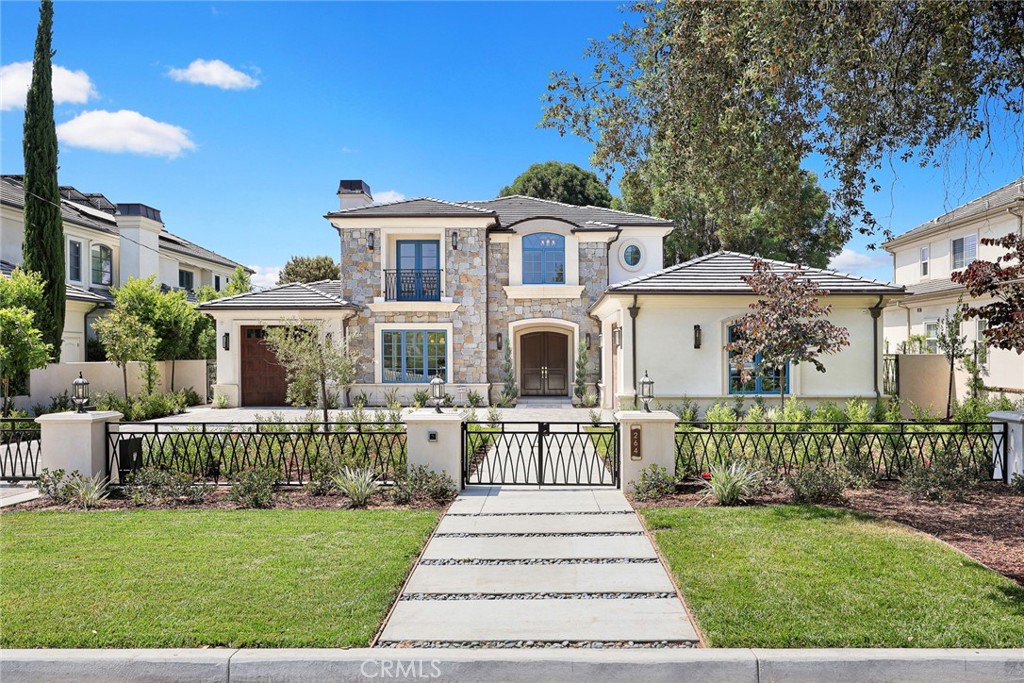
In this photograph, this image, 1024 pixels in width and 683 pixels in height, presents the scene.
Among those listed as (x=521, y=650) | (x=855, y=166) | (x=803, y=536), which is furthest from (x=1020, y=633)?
(x=855, y=166)

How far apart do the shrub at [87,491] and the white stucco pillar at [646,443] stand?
24.0ft

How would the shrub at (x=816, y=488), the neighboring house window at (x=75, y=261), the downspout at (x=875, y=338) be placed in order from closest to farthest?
the shrub at (x=816, y=488) → the downspout at (x=875, y=338) → the neighboring house window at (x=75, y=261)

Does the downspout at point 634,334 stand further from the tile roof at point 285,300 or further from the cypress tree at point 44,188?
the cypress tree at point 44,188

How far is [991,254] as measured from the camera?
20578 mm

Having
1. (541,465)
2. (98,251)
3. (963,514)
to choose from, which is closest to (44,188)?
(98,251)

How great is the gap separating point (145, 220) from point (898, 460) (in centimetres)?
2935

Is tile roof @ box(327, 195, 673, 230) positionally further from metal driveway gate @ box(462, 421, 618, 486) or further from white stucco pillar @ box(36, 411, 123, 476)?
white stucco pillar @ box(36, 411, 123, 476)

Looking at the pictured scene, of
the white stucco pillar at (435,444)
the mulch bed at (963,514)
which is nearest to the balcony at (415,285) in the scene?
the white stucco pillar at (435,444)

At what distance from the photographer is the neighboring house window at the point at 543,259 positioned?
70.5 feet

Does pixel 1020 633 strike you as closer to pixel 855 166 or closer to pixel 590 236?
pixel 855 166

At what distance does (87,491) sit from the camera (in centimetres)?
828

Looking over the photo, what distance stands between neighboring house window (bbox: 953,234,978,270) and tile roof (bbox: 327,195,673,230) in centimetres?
1098

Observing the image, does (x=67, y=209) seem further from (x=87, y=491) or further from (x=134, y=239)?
(x=87, y=491)

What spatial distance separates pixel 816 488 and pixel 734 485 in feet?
3.57
